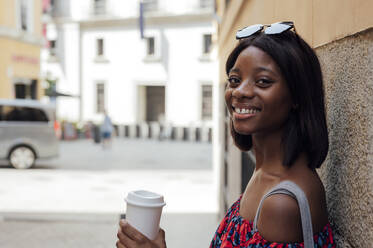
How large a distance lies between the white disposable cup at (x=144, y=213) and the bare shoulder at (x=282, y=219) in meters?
0.45

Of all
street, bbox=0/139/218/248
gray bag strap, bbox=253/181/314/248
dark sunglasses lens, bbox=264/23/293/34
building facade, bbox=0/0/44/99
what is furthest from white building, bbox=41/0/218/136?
gray bag strap, bbox=253/181/314/248

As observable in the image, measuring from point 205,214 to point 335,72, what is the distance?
705 centimetres

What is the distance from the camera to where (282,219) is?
3.70 feet

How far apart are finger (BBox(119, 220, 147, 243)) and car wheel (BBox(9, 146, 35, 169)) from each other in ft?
41.1

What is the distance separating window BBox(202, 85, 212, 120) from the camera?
88.1ft

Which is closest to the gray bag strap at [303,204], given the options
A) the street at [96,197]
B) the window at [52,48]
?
the street at [96,197]

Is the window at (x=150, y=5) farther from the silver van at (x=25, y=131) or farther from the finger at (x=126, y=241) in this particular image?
the finger at (x=126, y=241)

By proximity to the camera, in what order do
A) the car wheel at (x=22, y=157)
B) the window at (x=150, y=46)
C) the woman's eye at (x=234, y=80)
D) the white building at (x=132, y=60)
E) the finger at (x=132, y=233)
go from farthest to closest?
the window at (x=150, y=46)
the white building at (x=132, y=60)
the car wheel at (x=22, y=157)
the finger at (x=132, y=233)
the woman's eye at (x=234, y=80)

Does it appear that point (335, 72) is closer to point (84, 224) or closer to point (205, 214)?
point (84, 224)

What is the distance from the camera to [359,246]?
121 cm

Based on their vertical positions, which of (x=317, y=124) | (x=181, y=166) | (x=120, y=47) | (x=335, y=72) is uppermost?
(x=120, y=47)

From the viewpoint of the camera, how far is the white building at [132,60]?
26.8 metres

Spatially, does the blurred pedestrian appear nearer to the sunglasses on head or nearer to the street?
the street

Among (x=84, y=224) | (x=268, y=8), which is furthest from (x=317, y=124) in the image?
(x=84, y=224)
